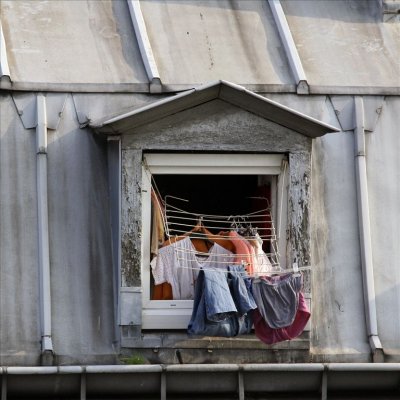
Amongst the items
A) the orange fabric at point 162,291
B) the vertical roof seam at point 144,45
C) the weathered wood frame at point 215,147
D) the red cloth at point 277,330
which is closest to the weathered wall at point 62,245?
the weathered wood frame at point 215,147

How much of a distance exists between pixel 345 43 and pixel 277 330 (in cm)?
455

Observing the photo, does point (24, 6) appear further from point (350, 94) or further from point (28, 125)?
point (350, 94)

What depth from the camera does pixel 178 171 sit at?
62.6 feet

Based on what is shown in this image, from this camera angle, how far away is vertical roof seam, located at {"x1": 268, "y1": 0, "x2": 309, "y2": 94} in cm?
2005

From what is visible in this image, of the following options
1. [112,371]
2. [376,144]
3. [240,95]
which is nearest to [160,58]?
[240,95]

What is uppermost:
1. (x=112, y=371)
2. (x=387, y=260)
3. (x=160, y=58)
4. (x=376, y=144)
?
(x=160, y=58)

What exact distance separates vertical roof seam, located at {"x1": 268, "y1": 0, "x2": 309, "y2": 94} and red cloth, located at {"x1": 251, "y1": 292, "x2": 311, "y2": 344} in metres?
3.19

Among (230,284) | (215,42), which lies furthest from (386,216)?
(215,42)

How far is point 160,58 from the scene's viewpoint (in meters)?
20.2

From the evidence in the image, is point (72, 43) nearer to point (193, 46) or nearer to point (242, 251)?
point (193, 46)

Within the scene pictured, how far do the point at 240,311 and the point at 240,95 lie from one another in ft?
8.79

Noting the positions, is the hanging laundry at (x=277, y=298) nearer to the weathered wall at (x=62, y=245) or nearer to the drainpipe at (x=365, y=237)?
the drainpipe at (x=365, y=237)

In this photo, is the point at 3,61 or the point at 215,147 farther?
the point at 3,61

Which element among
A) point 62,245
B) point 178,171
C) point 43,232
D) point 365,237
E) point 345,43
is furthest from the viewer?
point 345,43
